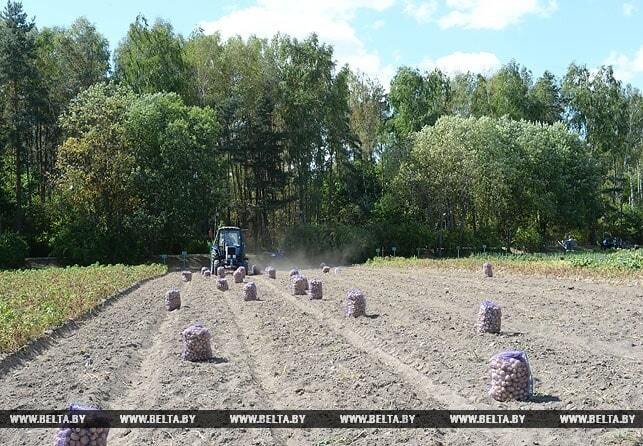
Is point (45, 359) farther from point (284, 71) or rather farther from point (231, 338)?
point (284, 71)

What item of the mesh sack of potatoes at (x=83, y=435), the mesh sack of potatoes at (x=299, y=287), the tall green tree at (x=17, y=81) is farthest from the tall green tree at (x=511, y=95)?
the mesh sack of potatoes at (x=83, y=435)

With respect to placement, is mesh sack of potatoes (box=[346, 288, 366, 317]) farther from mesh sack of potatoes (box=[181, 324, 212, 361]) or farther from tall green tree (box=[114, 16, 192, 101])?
tall green tree (box=[114, 16, 192, 101])

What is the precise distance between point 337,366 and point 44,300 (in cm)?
1062

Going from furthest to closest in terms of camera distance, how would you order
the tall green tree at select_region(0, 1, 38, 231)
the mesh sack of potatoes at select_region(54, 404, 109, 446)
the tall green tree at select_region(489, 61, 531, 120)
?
the tall green tree at select_region(489, 61, 531, 120), the tall green tree at select_region(0, 1, 38, 231), the mesh sack of potatoes at select_region(54, 404, 109, 446)

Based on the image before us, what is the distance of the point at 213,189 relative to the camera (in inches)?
1719

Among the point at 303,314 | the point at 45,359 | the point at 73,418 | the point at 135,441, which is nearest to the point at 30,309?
the point at 45,359

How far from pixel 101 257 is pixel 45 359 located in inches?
1214

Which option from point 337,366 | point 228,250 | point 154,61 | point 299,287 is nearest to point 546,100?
point 154,61

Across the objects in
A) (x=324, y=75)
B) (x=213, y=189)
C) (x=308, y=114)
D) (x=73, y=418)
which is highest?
(x=324, y=75)

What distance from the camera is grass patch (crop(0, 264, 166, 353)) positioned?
11727mm

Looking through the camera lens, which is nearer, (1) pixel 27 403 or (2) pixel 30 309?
(1) pixel 27 403

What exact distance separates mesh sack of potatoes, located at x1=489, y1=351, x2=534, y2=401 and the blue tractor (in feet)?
75.1

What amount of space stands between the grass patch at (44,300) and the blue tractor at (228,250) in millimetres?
3301

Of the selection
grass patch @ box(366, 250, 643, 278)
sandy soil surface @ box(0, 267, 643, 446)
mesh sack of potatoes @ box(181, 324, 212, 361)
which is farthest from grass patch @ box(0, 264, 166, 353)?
grass patch @ box(366, 250, 643, 278)
